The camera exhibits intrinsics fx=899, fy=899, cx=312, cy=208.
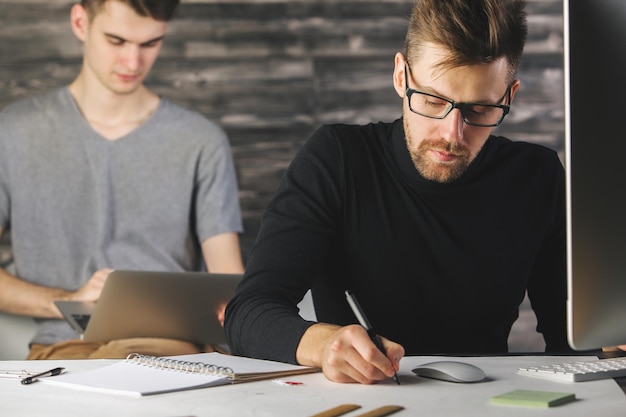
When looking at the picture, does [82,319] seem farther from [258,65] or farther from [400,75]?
[400,75]

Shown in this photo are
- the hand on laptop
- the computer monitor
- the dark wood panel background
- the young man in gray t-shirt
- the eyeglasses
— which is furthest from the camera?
the dark wood panel background

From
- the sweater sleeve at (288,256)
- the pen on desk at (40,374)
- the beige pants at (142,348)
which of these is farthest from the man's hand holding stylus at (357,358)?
the beige pants at (142,348)

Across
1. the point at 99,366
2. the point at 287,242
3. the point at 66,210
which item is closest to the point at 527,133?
the point at 66,210

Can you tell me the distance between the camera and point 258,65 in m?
3.31

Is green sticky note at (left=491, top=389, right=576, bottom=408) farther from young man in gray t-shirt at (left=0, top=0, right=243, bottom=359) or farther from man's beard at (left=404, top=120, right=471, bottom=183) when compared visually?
young man in gray t-shirt at (left=0, top=0, right=243, bottom=359)

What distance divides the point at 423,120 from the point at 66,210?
1.83 m

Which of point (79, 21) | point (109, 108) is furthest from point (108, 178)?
point (79, 21)

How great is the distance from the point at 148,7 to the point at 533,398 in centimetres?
254

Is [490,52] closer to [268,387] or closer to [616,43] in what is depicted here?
[616,43]

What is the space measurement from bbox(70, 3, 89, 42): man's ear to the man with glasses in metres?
1.67

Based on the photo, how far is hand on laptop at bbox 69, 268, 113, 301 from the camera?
9.73ft

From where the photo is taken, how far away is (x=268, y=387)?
116 centimetres

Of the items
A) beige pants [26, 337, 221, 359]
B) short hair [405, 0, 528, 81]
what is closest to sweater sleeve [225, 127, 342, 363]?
short hair [405, 0, 528, 81]

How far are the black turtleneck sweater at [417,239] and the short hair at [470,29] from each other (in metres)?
0.23
